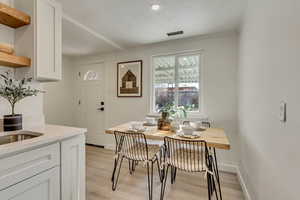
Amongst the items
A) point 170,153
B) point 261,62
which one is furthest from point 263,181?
point 261,62

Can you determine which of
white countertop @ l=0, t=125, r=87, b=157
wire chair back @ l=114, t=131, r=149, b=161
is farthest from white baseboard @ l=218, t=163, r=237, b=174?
white countertop @ l=0, t=125, r=87, b=157

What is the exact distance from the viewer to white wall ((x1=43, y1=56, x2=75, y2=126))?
353 centimetres

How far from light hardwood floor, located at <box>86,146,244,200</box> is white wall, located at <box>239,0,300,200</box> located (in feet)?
2.03

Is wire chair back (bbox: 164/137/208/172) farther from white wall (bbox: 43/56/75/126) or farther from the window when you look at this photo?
white wall (bbox: 43/56/75/126)

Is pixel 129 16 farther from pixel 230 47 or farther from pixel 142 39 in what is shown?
pixel 230 47

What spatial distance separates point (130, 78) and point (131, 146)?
1728 millimetres

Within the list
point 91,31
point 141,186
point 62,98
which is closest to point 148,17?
point 91,31

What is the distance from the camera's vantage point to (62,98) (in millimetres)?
3828

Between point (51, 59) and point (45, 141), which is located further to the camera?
point (51, 59)

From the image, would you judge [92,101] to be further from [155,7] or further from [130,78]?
[155,7]

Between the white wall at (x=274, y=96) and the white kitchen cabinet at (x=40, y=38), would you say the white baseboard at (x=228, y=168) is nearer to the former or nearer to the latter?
the white wall at (x=274, y=96)

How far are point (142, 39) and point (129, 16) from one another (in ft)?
2.66

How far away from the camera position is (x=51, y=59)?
1.52 metres

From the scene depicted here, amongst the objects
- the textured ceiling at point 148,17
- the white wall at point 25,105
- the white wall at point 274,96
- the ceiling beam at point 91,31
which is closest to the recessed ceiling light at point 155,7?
the textured ceiling at point 148,17
